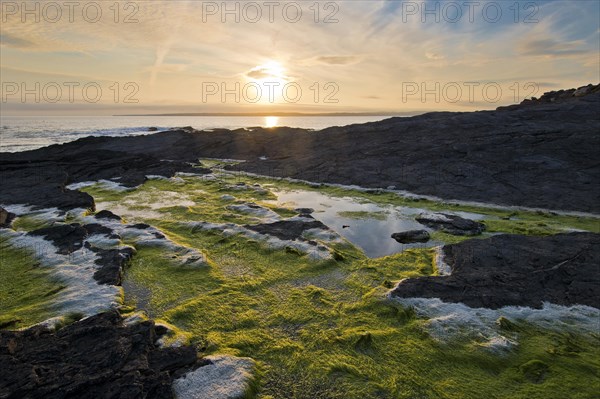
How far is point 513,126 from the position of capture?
28.8 metres

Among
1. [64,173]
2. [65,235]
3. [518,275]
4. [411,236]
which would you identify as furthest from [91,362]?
[64,173]

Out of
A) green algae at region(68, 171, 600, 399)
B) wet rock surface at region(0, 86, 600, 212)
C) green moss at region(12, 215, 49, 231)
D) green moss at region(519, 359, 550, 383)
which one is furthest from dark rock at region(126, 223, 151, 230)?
green moss at region(519, 359, 550, 383)

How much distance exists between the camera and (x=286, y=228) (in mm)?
14328

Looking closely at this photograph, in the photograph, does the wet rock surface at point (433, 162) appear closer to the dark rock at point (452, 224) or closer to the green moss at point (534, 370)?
the dark rock at point (452, 224)

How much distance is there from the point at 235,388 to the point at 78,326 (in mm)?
3875

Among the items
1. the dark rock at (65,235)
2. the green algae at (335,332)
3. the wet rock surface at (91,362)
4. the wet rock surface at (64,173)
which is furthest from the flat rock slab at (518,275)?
the wet rock surface at (64,173)

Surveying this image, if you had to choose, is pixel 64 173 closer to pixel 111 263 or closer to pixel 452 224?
pixel 111 263

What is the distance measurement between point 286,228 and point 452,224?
7664 mm

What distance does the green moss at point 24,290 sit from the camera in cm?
795

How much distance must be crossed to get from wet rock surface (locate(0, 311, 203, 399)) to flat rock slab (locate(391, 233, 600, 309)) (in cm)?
603

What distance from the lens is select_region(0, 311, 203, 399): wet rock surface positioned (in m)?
5.42

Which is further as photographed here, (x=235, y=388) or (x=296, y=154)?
(x=296, y=154)

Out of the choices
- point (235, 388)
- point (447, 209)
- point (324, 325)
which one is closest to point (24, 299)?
point (235, 388)

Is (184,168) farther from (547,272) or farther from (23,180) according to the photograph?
(547,272)
